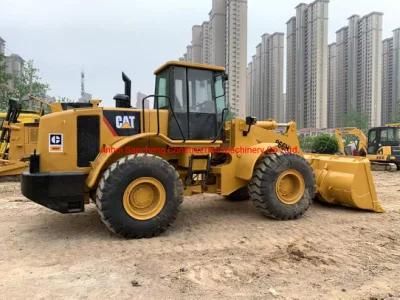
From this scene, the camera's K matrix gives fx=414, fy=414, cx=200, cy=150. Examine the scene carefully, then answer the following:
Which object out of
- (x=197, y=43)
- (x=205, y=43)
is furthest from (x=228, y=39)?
(x=197, y=43)

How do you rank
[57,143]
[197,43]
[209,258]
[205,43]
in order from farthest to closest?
[197,43] < [205,43] < [57,143] < [209,258]

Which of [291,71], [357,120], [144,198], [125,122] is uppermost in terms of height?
[291,71]

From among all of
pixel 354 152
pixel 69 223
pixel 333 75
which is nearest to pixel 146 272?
pixel 69 223

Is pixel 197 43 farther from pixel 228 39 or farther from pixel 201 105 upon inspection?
pixel 201 105

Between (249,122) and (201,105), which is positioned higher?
(201,105)

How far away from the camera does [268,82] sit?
42781 millimetres

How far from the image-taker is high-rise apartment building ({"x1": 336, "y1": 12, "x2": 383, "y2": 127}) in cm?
3841

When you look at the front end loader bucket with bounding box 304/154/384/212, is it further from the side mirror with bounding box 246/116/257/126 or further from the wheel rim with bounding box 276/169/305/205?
the side mirror with bounding box 246/116/257/126

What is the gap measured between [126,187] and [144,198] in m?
0.35

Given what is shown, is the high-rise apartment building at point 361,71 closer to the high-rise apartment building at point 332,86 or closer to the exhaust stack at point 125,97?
the high-rise apartment building at point 332,86

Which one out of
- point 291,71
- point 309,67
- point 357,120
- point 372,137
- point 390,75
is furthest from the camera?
point 390,75

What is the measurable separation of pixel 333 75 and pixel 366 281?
42926mm

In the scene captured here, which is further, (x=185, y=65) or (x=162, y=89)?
(x=162, y=89)

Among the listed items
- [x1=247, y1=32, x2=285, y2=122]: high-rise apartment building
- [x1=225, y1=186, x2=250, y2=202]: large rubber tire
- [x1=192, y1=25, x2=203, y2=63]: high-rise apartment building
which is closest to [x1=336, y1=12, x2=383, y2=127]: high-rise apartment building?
[x1=247, y1=32, x2=285, y2=122]: high-rise apartment building
